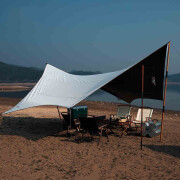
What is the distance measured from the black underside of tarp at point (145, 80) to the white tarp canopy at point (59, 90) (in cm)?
64

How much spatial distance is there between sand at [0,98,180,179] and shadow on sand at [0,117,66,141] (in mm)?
27

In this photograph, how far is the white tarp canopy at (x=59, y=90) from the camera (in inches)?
224

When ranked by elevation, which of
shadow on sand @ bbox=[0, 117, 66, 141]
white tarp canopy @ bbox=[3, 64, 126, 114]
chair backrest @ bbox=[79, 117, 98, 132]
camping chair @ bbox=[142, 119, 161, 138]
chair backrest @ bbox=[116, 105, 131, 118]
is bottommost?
shadow on sand @ bbox=[0, 117, 66, 141]

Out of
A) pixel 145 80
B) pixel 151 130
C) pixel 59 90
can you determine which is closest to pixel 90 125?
pixel 59 90

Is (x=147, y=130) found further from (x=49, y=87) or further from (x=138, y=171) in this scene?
(x=49, y=87)

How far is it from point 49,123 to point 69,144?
277cm

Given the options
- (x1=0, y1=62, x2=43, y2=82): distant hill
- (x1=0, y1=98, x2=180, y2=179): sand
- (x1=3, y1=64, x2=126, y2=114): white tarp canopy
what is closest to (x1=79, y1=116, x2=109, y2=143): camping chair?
(x1=0, y1=98, x2=180, y2=179): sand

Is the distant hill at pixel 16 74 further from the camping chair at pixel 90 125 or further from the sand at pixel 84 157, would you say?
the camping chair at pixel 90 125

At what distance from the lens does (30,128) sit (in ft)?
23.4

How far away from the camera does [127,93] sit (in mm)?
8359

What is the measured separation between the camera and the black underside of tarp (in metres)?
6.27

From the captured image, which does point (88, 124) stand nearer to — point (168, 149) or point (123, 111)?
point (168, 149)

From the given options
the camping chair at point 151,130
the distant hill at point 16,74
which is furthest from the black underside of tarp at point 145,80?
the distant hill at point 16,74

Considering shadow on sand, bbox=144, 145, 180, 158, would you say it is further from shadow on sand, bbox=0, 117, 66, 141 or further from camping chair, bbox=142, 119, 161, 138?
shadow on sand, bbox=0, 117, 66, 141
